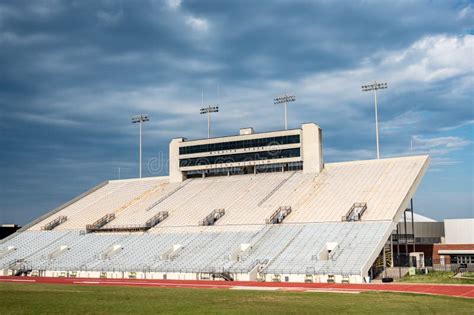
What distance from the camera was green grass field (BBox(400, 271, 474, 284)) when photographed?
142ft

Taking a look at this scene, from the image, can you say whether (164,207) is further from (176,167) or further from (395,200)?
(395,200)

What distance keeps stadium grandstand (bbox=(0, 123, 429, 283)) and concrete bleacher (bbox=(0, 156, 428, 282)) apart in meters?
0.13

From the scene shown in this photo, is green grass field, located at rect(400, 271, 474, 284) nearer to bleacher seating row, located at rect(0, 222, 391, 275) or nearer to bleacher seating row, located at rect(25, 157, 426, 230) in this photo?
bleacher seating row, located at rect(0, 222, 391, 275)

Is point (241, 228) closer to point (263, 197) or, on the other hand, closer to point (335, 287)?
point (263, 197)

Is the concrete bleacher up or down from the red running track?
up

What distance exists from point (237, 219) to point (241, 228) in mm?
2598

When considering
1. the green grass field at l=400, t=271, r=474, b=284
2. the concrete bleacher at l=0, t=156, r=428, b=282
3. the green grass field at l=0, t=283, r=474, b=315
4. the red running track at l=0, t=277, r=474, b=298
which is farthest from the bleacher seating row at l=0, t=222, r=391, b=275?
the green grass field at l=0, t=283, r=474, b=315

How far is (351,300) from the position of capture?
101 feet

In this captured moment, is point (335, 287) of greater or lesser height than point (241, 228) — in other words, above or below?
below

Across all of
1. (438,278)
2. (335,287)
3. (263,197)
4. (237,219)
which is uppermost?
(263,197)

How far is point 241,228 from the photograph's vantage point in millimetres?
59375

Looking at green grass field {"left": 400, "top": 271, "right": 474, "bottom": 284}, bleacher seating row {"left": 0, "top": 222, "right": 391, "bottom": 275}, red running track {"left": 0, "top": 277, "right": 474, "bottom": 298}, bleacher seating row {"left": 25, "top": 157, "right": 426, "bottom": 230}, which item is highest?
bleacher seating row {"left": 25, "top": 157, "right": 426, "bottom": 230}

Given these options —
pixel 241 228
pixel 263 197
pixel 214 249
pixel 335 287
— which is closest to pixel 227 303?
pixel 335 287

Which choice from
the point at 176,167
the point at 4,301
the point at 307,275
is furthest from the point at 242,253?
the point at 176,167
